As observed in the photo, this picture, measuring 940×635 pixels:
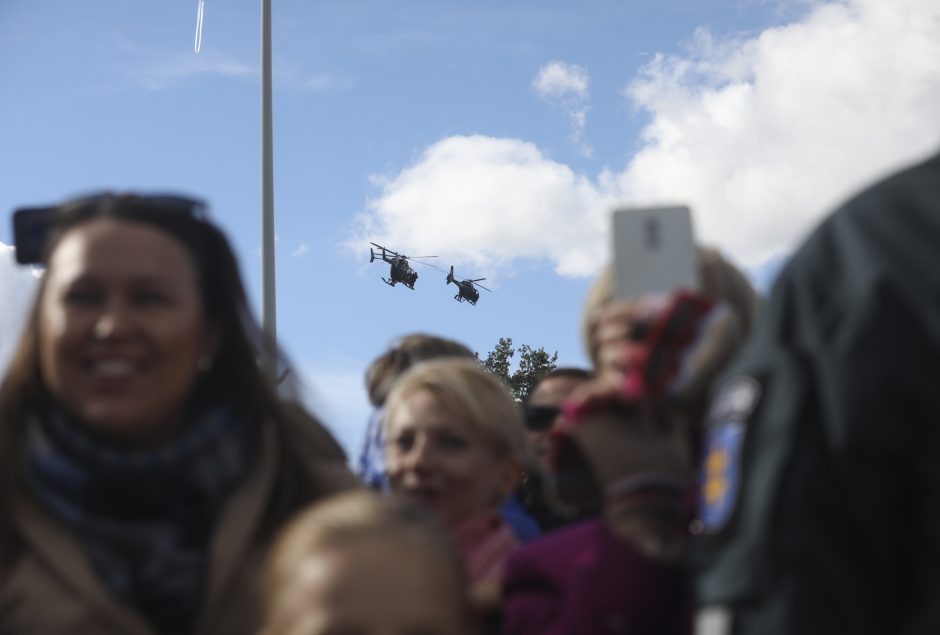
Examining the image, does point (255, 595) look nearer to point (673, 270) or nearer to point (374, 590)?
point (374, 590)

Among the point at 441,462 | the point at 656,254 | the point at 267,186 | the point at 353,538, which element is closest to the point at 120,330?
the point at 353,538

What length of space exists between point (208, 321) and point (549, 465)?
0.83m

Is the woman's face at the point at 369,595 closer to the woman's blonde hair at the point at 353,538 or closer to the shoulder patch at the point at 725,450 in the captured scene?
the woman's blonde hair at the point at 353,538

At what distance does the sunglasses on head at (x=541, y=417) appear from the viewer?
14.1 feet

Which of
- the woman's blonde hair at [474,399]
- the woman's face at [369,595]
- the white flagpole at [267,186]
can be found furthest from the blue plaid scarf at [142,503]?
the white flagpole at [267,186]

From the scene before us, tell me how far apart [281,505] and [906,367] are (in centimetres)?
144

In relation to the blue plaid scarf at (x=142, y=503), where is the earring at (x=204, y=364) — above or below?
above

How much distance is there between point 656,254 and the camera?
78.3 inches

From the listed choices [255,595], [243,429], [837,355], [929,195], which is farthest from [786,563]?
[243,429]

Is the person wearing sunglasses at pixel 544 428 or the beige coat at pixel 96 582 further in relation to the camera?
the person wearing sunglasses at pixel 544 428

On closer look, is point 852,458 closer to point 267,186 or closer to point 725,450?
point 725,450

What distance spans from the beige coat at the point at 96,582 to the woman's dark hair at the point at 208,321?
19cm

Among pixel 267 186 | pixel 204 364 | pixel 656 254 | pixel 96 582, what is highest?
pixel 267 186

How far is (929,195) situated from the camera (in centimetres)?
132
